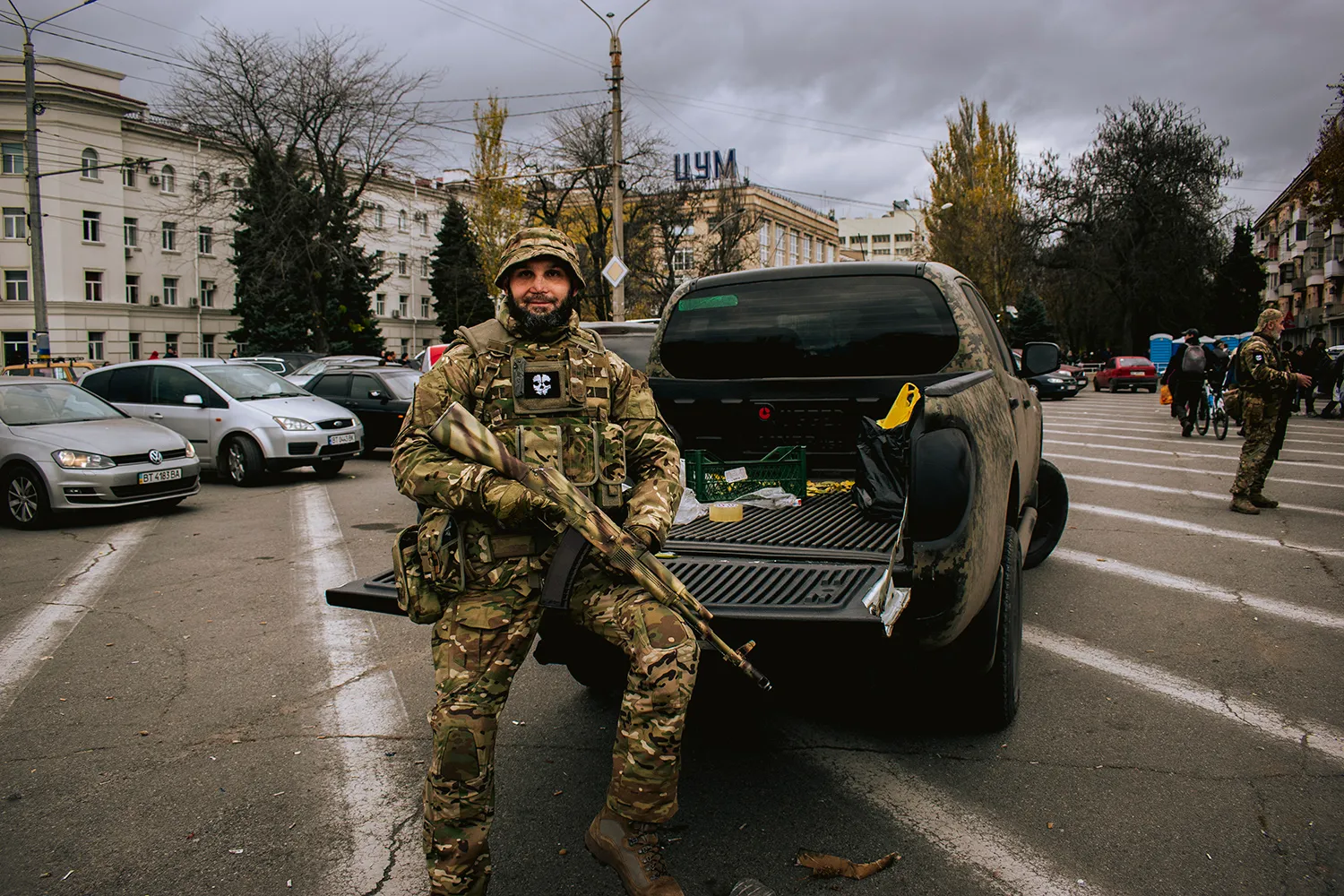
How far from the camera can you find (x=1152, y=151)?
50.4 metres

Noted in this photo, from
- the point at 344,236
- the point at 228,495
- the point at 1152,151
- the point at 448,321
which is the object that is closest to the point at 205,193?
the point at 344,236

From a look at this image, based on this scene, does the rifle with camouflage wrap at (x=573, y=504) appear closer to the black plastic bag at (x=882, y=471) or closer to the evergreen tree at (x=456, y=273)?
the black plastic bag at (x=882, y=471)

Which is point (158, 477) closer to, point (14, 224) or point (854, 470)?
point (854, 470)

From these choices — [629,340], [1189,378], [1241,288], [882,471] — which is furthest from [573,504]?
[1241,288]

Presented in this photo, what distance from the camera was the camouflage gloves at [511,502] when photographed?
8.34 feet

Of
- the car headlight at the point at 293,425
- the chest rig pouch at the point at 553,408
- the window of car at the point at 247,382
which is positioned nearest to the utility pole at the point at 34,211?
the window of car at the point at 247,382

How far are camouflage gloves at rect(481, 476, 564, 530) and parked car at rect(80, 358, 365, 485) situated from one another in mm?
10376

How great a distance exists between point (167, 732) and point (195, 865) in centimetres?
131

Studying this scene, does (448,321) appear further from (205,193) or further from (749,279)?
(749,279)

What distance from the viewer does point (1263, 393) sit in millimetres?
→ 8812

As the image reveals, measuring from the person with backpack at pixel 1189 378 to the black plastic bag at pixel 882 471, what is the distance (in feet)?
48.1

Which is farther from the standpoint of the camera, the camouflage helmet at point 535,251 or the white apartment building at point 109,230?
the white apartment building at point 109,230

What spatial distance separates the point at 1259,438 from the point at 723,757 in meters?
7.49

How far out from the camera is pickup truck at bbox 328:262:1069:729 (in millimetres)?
3002
